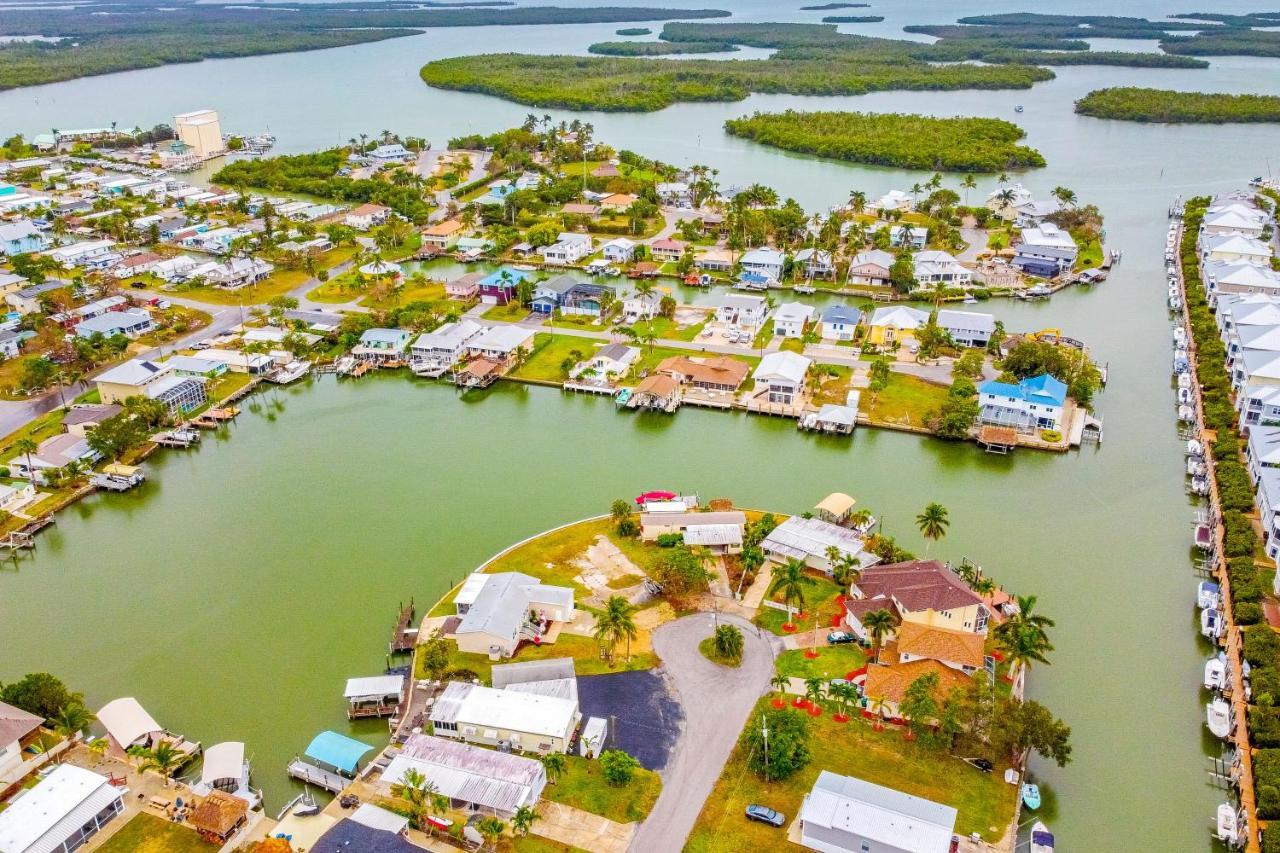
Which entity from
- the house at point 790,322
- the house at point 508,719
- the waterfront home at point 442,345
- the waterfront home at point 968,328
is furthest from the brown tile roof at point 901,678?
the waterfront home at point 442,345

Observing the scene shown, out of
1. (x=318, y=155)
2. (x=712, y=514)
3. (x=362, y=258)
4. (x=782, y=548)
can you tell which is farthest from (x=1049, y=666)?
(x=318, y=155)

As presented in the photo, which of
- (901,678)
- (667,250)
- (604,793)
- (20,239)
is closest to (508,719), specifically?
(604,793)

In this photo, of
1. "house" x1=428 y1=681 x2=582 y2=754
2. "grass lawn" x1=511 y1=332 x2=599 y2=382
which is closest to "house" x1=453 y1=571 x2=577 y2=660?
"house" x1=428 y1=681 x2=582 y2=754

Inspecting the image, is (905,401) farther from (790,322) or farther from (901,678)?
(901,678)

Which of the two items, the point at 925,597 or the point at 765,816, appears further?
the point at 925,597

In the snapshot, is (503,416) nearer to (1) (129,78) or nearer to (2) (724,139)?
(2) (724,139)
